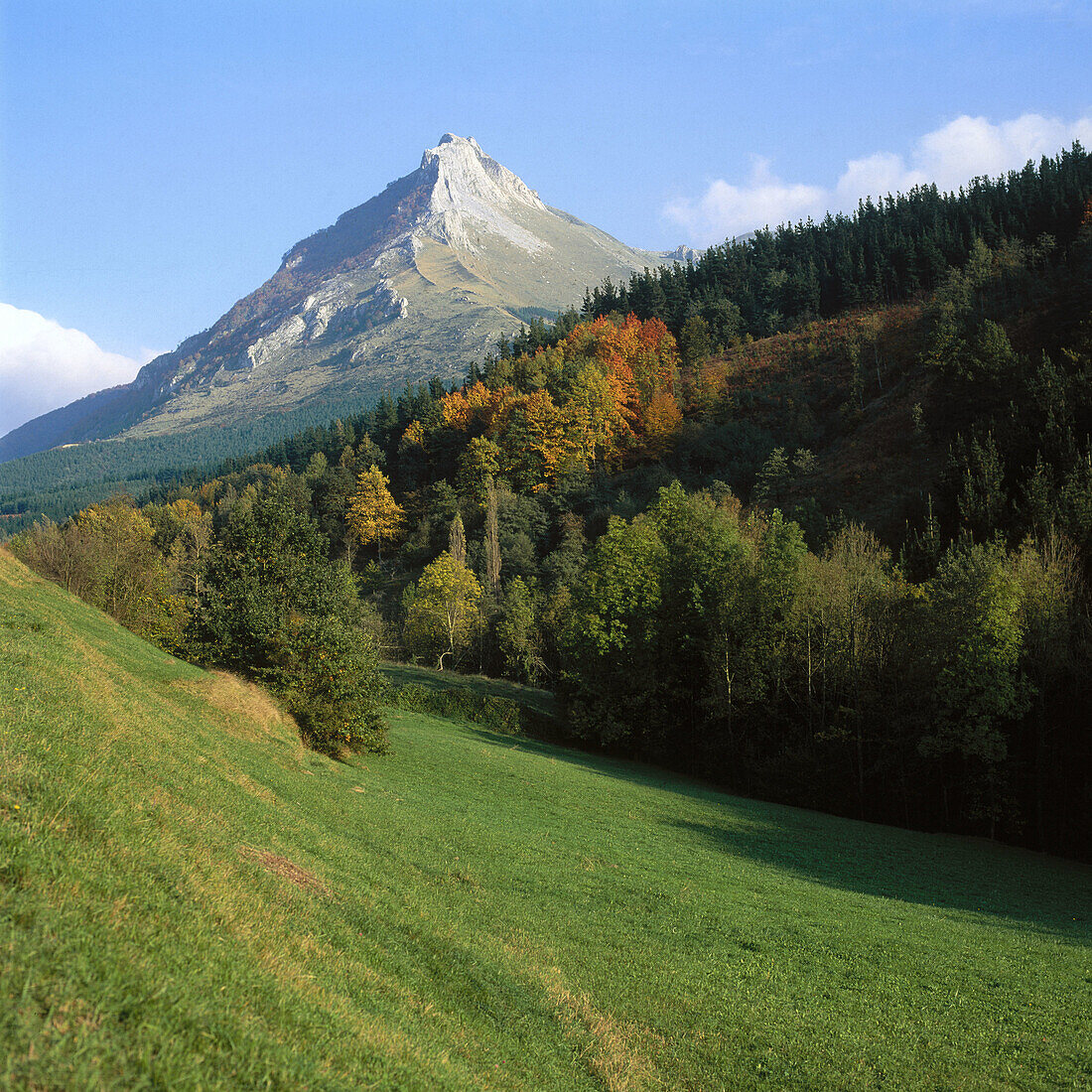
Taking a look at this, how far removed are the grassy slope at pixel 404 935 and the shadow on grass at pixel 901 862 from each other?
0.34 metres

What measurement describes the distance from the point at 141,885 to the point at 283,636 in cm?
2315

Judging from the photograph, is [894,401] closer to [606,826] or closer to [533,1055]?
[606,826]

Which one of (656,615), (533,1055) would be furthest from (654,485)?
(533,1055)

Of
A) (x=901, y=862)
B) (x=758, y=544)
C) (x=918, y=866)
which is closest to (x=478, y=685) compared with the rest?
(x=758, y=544)

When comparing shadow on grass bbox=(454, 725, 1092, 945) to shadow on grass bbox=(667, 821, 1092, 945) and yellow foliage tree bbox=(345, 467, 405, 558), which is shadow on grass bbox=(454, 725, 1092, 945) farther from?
yellow foliage tree bbox=(345, 467, 405, 558)

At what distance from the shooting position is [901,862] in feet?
98.7

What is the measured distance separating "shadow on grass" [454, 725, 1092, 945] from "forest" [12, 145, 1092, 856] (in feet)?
17.5

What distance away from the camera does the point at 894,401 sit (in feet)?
301

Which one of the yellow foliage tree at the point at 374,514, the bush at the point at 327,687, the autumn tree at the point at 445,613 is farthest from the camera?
the yellow foliage tree at the point at 374,514

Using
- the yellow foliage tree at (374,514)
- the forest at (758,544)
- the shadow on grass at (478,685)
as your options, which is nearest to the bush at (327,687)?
the forest at (758,544)

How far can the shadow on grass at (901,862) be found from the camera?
2414 cm

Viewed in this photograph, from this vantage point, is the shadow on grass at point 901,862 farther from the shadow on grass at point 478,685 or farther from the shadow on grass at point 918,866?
the shadow on grass at point 478,685

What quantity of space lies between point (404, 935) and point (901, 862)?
26.2m

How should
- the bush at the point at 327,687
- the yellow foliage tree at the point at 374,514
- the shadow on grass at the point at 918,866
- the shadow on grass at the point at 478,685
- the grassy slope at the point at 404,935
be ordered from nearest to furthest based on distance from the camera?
the grassy slope at the point at 404,935 → the shadow on grass at the point at 918,866 → the bush at the point at 327,687 → the shadow on grass at the point at 478,685 → the yellow foliage tree at the point at 374,514
